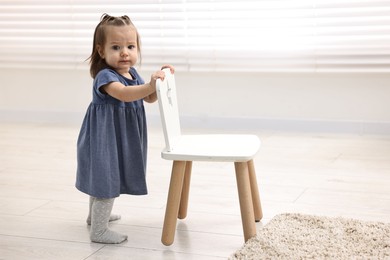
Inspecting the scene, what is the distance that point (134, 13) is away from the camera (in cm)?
354

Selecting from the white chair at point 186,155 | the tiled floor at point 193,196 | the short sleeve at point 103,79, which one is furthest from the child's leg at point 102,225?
the short sleeve at point 103,79

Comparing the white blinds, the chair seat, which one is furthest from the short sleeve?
the white blinds

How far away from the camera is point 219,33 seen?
341cm

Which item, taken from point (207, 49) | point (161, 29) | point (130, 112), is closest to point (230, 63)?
point (207, 49)

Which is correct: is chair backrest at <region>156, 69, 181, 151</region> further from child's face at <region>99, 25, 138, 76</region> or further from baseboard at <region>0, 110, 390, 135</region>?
baseboard at <region>0, 110, 390, 135</region>

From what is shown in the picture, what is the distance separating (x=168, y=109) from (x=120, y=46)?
0.21 m

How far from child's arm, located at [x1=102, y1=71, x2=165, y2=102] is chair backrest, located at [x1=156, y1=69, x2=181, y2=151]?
0.07ft

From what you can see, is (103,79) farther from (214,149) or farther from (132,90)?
(214,149)

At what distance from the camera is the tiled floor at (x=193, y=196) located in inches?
69.5

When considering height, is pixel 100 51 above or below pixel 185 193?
above

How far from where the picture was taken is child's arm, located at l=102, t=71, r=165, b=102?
166 centimetres

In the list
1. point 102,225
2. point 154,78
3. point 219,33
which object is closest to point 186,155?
point 154,78

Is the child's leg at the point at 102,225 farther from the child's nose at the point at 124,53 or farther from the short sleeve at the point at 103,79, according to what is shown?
the child's nose at the point at 124,53

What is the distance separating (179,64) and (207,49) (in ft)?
0.56
